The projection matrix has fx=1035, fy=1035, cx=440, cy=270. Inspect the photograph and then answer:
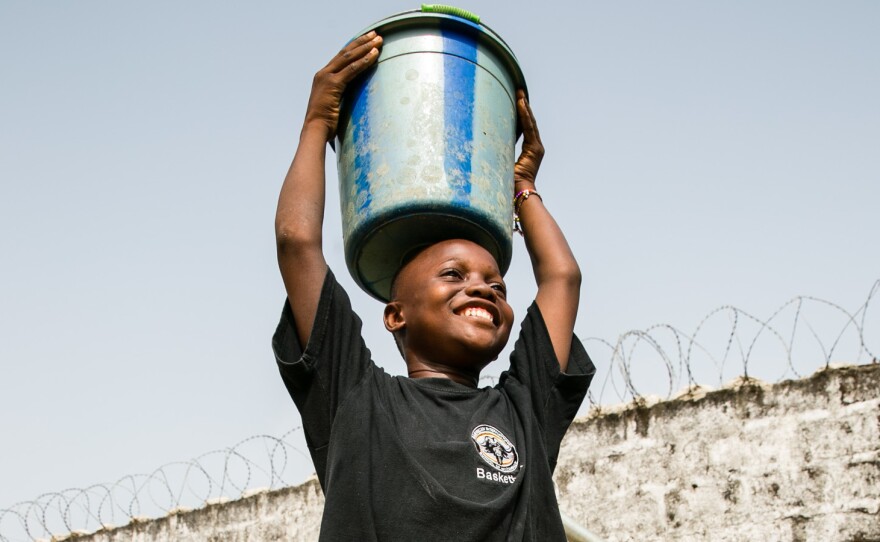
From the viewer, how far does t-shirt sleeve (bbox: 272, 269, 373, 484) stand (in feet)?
8.66

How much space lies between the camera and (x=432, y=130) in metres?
2.87

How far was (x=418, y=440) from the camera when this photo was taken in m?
2.56

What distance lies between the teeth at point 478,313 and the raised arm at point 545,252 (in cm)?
23

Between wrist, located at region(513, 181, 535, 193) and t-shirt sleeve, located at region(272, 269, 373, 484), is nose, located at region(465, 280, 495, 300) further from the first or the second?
wrist, located at region(513, 181, 535, 193)

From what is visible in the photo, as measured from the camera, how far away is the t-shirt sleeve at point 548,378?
9.53 feet

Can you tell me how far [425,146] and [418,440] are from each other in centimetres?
81

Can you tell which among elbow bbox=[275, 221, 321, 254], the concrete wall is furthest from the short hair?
the concrete wall

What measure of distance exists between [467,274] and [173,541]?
22.9 ft

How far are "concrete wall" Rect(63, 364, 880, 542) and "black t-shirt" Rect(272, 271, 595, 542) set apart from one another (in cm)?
390

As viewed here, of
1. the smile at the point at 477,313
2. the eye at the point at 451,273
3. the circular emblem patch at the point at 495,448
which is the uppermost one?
the eye at the point at 451,273

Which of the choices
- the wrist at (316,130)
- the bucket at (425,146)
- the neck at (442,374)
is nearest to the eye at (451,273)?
the bucket at (425,146)

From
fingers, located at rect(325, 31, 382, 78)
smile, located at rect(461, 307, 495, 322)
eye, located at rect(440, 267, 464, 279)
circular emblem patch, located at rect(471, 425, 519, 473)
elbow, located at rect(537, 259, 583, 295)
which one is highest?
fingers, located at rect(325, 31, 382, 78)

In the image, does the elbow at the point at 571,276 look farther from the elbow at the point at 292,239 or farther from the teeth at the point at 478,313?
the elbow at the point at 292,239

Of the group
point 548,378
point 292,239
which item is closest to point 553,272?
point 548,378
